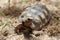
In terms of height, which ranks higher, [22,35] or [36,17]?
[36,17]

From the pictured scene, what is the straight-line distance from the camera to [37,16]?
9.21 ft

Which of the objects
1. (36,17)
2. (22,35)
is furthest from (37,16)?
(22,35)

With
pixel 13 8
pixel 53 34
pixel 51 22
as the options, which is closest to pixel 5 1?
pixel 13 8

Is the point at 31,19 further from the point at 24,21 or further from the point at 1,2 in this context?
the point at 1,2

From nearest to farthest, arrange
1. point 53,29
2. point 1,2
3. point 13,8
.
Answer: point 53,29 < point 13,8 < point 1,2

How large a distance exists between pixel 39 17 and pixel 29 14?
0.15 meters

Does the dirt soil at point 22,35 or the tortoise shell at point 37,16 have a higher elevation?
the tortoise shell at point 37,16

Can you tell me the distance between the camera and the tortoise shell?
8.98ft

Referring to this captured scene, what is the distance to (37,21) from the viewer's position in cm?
277

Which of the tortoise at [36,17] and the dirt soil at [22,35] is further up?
the tortoise at [36,17]

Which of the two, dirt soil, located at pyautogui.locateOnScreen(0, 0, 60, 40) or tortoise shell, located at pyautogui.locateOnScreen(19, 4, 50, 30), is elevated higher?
tortoise shell, located at pyautogui.locateOnScreen(19, 4, 50, 30)

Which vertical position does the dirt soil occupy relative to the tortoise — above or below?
below

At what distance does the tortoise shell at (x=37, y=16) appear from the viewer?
2.74 metres

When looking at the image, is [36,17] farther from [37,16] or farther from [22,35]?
[22,35]
